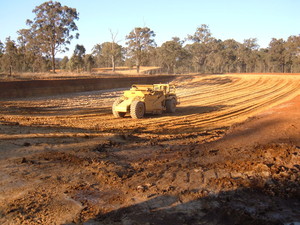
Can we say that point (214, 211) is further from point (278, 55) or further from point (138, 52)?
point (278, 55)

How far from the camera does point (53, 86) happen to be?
2362 centimetres

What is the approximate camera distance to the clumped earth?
4656 millimetres

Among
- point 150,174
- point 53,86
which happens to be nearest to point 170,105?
point 150,174

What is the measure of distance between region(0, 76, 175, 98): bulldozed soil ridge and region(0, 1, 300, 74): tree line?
1046 cm

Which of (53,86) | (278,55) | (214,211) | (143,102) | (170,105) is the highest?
(278,55)

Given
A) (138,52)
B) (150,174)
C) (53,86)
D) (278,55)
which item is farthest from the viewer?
(278,55)

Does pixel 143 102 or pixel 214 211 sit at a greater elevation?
pixel 143 102

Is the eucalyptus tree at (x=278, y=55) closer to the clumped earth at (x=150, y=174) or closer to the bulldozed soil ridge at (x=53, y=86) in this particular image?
the bulldozed soil ridge at (x=53, y=86)

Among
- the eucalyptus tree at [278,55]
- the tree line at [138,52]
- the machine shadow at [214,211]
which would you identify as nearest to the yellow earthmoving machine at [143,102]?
the machine shadow at [214,211]

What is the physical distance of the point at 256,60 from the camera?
7569 centimetres

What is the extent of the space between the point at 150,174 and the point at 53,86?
63.3ft

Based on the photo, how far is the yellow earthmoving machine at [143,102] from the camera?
44.7ft

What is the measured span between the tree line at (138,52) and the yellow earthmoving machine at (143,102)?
80.5ft

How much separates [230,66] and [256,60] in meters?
6.59
